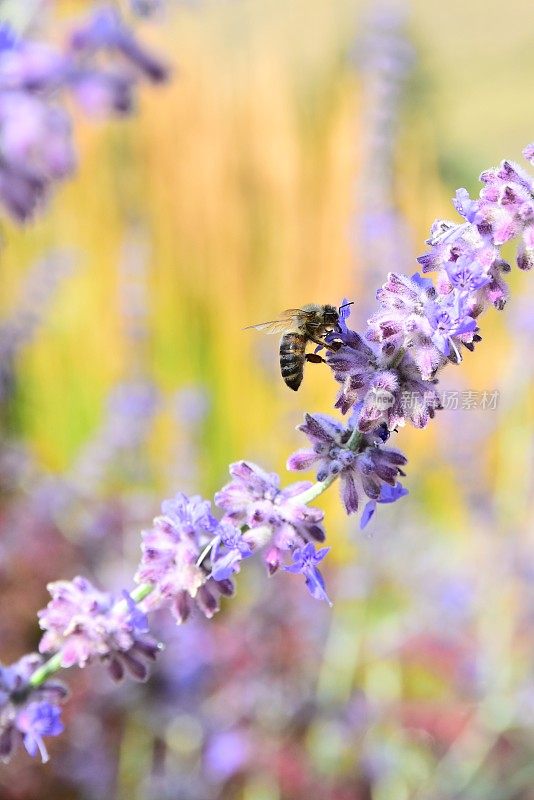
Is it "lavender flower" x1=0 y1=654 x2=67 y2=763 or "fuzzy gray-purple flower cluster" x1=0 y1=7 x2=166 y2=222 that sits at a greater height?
"fuzzy gray-purple flower cluster" x1=0 y1=7 x2=166 y2=222

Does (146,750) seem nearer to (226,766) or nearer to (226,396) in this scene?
(226,766)

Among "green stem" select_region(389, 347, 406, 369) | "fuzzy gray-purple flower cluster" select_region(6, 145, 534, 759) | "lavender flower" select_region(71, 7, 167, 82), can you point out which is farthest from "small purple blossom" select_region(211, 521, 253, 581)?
"lavender flower" select_region(71, 7, 167, 82)

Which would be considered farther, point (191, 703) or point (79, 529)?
point (79, 529)

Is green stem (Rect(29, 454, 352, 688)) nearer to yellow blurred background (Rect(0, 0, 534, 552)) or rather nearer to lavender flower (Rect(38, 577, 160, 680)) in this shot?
lavender flower (Rect(38, 577, 160, 680))

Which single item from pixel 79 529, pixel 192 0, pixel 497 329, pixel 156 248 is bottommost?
pixel 79 529

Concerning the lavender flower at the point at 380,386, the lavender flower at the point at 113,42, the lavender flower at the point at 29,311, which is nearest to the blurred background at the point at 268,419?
the lavender flower at the point at 29,311

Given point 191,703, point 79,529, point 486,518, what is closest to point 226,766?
point 191,703

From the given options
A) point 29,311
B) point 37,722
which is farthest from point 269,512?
point 29,311
